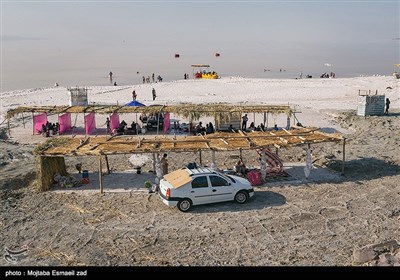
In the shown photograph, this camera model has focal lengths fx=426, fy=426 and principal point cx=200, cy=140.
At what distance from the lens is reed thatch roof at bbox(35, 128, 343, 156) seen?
62.0ft

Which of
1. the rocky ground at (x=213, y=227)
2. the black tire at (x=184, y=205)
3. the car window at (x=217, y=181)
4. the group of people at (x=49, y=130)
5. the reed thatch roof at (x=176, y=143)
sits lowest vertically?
the rocky ground at (x=213, y=227)

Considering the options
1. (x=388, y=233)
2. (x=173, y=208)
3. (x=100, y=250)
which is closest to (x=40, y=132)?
(x=173, y=208)

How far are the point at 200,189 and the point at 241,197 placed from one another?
1.76 m

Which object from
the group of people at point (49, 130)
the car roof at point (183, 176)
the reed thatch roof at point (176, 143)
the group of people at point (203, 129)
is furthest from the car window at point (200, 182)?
the group of people at point (49, 130)

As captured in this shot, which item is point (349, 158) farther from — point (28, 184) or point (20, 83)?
point (20, 83)

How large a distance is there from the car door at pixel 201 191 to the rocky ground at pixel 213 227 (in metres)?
0.36

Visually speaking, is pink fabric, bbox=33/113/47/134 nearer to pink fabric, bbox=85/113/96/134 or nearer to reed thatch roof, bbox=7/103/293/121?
reed thatch roof, bbox=7/103/293/121

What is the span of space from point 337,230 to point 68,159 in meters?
16.3

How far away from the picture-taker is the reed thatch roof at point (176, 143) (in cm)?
1889

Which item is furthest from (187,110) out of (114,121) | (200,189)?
(200,189)

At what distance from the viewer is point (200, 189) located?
53.8ft

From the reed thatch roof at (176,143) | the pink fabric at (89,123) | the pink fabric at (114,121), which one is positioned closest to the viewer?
the reed thatch roof at (176,143)

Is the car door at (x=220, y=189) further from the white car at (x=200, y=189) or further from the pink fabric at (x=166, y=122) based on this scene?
the pink fabric at (x=166, y=122)

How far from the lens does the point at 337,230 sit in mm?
14289
